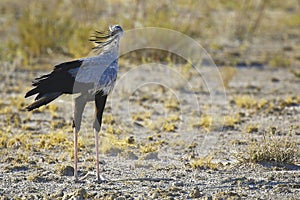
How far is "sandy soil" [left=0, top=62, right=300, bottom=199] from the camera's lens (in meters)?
6.43

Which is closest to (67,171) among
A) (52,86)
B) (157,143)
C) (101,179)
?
(101,179)

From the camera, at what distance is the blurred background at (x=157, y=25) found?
14.0 m

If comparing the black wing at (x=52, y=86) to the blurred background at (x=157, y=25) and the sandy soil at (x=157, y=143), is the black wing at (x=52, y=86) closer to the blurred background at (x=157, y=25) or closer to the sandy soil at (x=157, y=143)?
the sandy soil at (x=157, y=143)

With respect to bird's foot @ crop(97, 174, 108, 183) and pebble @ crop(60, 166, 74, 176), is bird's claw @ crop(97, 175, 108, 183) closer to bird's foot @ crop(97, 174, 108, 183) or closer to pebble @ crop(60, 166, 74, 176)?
bird's foot @ crop(97, 174, 108, 183)

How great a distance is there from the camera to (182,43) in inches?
546

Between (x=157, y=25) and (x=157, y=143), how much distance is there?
5693mm

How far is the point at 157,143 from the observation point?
8.41 meters

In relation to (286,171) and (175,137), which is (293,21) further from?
(286,171)

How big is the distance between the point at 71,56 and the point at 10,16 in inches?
242

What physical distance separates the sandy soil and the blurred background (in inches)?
52.0

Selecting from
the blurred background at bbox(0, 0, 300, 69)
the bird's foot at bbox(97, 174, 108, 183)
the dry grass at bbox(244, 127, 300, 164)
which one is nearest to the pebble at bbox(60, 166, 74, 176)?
the bird's foot at bbox(97, 174, 108, 183)

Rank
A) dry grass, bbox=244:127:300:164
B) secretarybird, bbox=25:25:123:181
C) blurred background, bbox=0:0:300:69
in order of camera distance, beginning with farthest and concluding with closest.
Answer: blurred background, bbox=0:0:300:69
dry grass, bbox=244:127:300:164
secretarybird, bbox=25:25:123:181

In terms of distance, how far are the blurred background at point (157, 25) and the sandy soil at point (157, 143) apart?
52.0 inches

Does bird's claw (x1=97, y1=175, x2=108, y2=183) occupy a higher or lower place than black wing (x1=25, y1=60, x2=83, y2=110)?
lower
